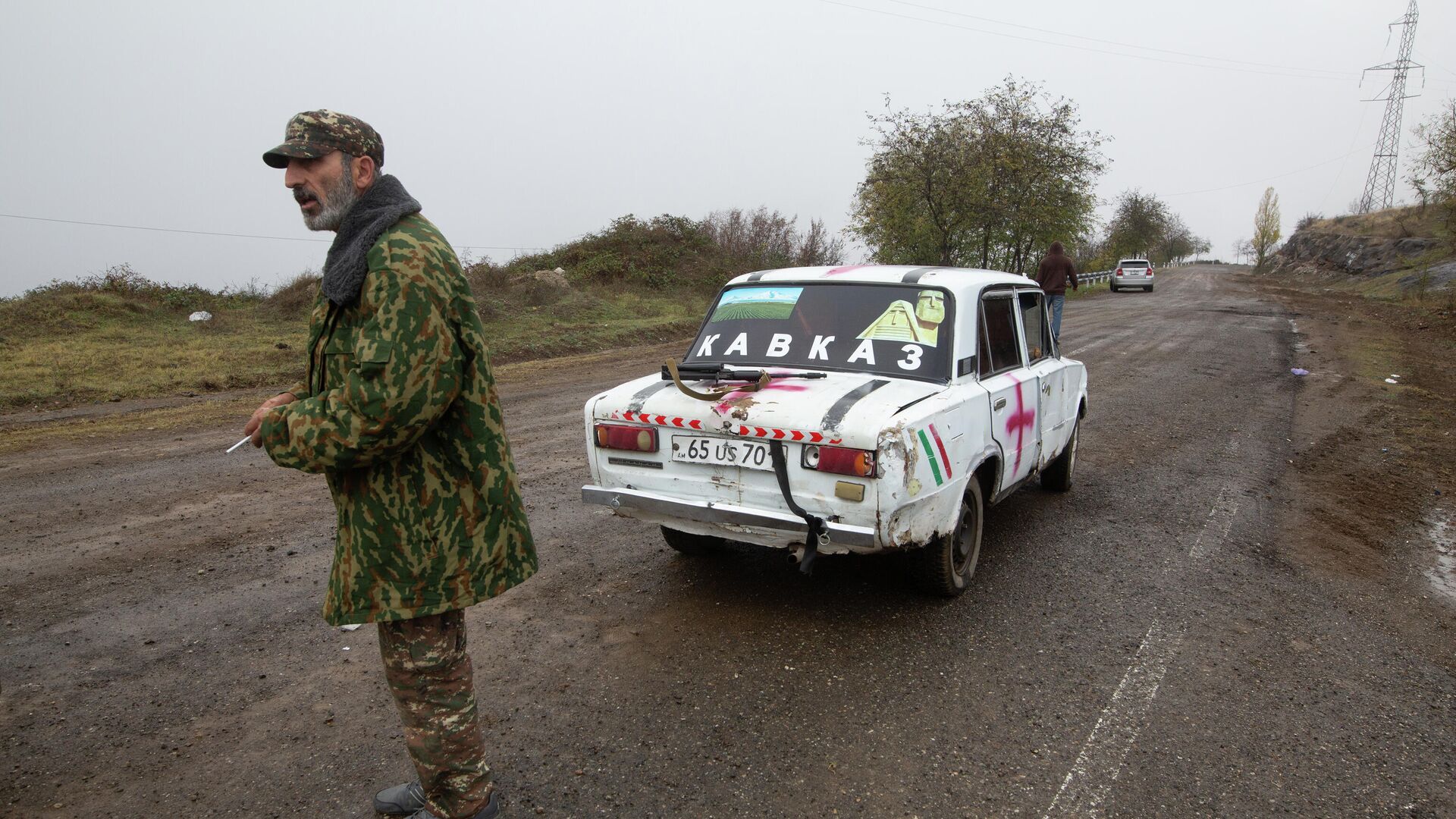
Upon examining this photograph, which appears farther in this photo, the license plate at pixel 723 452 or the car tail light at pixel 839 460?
the license plate at pixel 723 452

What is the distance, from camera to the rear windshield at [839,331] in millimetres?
4410

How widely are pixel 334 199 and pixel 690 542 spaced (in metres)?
3.02

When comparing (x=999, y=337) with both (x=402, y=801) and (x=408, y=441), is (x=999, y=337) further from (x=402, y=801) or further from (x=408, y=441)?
(x=402, y=801)

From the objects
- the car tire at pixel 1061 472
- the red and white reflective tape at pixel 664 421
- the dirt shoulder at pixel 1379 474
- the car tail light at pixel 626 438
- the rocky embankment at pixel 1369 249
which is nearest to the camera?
the red and white reflective tape at pixel 664 421

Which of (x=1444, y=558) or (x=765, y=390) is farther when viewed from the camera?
(x=1444, y=558)

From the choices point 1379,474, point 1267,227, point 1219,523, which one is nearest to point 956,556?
point 1219,523

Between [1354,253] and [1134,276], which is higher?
[1134,276]

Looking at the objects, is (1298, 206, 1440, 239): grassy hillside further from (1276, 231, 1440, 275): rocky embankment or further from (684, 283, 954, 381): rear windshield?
(684, 283, 954, 381): rear windshield

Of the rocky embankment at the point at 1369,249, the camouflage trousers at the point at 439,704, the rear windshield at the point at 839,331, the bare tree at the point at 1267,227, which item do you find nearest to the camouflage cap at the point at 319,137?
the camouflage trousers at the point at 439,704

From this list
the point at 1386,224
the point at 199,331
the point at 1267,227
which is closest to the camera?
the point at 199,331

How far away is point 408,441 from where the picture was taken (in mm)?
2234

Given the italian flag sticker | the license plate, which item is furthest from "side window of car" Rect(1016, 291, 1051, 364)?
the license plate

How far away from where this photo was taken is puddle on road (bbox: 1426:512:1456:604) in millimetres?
4777

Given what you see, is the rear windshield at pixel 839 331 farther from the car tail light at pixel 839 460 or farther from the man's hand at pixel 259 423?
the man's hand at pixel 259 423
